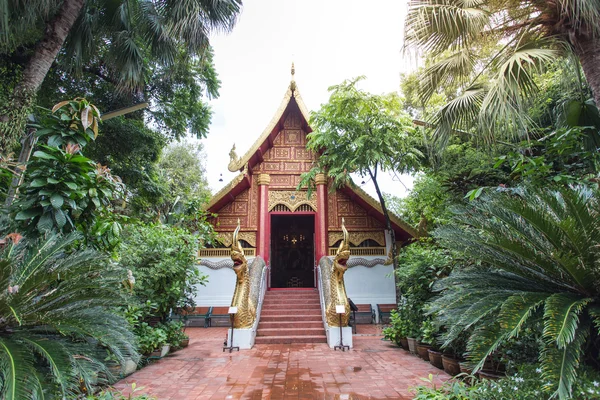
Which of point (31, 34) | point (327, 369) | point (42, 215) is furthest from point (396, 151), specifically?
point (31, 34)

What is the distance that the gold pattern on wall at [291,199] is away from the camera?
31.5ft

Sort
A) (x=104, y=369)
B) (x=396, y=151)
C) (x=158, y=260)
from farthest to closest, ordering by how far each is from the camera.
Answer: (x=396, y=151)
(x=158, y=260)
(x=104, y=369)

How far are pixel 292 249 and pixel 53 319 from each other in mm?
11109

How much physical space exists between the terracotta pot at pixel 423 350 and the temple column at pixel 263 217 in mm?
4958

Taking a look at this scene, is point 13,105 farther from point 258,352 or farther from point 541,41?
point 541,41

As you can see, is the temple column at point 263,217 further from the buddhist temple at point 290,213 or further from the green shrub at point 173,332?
the green shrub at point 173,332

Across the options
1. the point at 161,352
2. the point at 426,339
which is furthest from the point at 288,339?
the point at 426,339

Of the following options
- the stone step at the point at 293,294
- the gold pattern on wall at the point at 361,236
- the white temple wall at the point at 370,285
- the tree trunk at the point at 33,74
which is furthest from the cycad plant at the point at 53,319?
the white temple wall at the point at 370,285

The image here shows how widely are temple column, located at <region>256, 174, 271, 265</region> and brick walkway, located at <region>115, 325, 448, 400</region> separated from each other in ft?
11.2

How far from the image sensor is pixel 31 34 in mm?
5441

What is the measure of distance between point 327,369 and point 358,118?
509 centimetres

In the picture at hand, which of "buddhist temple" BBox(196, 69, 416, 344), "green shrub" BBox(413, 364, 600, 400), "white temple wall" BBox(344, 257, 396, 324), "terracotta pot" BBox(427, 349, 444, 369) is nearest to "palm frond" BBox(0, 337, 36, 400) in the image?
"green shrub" BBox(413, 364, 600, 400)

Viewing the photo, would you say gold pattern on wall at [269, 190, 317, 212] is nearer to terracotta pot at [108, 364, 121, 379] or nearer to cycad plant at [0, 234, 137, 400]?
terracotta pot at [108, 364, 121, 379]

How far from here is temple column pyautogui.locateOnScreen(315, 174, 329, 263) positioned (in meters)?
9.17
